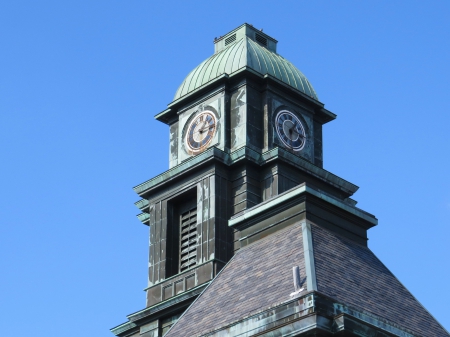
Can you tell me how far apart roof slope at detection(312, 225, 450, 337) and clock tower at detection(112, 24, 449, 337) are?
0.18 ft

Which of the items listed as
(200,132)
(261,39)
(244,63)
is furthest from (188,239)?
(261,39)

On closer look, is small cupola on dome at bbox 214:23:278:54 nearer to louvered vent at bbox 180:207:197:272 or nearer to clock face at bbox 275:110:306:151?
clock face at bbox 275:110:306:151

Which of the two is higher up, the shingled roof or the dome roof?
the dome roof

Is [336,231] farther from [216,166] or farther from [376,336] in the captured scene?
[216,166]

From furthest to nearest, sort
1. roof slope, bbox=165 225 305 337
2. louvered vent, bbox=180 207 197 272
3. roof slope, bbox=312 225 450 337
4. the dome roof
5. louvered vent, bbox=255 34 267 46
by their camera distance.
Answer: louvered vent, bbox=255 34 267 46
the dome roof
louvered vent, bbox=180 207 197 272
roof slope, bbox=312 225 450 337
roof slope, bbox=165 225 305 337

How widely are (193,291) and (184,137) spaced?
8.67 meters

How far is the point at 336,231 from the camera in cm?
3428

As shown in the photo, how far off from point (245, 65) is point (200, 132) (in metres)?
3.51

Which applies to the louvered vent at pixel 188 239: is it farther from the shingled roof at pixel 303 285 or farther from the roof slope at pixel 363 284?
the roof slope at pixel 363 284

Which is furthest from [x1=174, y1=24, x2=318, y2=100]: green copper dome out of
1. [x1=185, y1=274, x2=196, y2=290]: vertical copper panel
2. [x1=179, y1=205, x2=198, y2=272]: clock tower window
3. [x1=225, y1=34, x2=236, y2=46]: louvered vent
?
[x1=185, y1=274, x2=196, y2=290]: vertical copper panel

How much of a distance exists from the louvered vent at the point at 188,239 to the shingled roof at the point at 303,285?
37.5 feet

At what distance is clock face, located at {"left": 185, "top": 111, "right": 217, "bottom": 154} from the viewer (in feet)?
158

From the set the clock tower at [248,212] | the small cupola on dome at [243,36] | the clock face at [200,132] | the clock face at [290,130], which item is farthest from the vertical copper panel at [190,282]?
the small cupola on dome at [243,36]

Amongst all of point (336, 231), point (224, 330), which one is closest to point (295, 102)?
point (336, 231)
